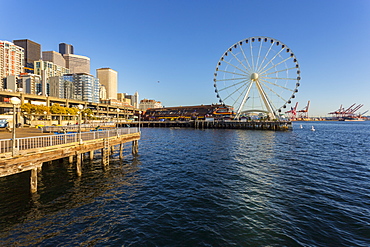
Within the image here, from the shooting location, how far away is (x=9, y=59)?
17588 cm

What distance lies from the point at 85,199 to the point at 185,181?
26.7 feet

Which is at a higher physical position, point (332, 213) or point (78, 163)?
point (78, 163)

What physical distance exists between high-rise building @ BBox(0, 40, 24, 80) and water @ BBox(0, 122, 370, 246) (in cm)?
22331

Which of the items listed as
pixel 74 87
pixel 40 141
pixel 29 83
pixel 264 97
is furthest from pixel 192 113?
pixel 29 83

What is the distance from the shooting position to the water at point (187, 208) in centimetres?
896

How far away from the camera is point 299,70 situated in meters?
64.1

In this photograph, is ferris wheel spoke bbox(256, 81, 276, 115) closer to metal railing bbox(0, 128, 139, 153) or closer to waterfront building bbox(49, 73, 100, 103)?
metal railing bbox(0, 128, 139, 153)

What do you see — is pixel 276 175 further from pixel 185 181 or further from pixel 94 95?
pixel 94 95

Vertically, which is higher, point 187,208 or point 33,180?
point 33,180

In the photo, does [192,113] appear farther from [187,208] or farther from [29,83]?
[29,83]

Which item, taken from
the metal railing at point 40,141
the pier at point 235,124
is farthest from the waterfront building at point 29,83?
the metal railing at point 40,141

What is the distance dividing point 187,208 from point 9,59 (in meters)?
243

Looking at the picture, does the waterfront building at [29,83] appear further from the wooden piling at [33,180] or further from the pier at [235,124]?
the wooden piling at [33,180]

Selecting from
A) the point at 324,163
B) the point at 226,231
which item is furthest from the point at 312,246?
the point at 324,163
